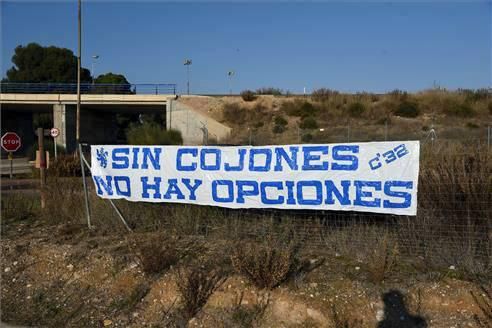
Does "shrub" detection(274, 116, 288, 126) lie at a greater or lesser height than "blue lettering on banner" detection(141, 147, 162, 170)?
greater

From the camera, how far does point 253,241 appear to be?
674 cm

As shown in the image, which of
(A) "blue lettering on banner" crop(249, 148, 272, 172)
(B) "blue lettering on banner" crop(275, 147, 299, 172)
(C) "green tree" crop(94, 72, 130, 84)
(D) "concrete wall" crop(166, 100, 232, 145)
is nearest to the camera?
(B) "blue lettering on banner" crop(275, 147, 299, 172)

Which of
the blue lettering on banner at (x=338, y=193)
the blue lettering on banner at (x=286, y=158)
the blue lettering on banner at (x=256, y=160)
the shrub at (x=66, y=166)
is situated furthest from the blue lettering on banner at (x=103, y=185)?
the shrub at (x=66, y=166)

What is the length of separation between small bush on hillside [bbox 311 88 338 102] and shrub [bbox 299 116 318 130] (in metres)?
5.72

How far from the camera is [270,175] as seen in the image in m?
6.97

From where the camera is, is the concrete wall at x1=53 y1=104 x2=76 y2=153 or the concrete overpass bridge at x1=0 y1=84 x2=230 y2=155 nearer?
the concrete overpass bridge at x1=0 y1=84 x2=230 y2=155

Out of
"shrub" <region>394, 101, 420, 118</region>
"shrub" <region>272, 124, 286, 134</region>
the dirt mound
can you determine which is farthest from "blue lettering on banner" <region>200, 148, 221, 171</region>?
"shrub" <region>394, 101, 420, 118</region>

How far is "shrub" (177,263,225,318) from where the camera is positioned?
5324 mm

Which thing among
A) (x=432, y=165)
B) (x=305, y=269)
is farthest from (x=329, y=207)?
(x=432, y=165)

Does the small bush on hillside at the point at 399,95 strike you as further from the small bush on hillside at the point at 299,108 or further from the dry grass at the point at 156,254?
the dry grass at the point at 156,254

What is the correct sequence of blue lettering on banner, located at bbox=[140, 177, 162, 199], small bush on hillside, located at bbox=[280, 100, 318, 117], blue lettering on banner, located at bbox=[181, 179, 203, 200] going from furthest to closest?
small bush on hillside, located at bbox=[280, 100, 318, 117]
blue lettering on banner, located at bbox=[140, 177, 162, 199]
blue lettering on banner, located at bbox=[181, 179, 203, 200]

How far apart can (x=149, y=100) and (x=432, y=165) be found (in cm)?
4752

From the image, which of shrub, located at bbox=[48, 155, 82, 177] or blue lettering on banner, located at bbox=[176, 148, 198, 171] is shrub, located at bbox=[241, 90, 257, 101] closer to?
shrub, located at bbox=[48, 155, 82, 177]

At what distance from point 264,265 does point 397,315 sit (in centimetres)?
137
